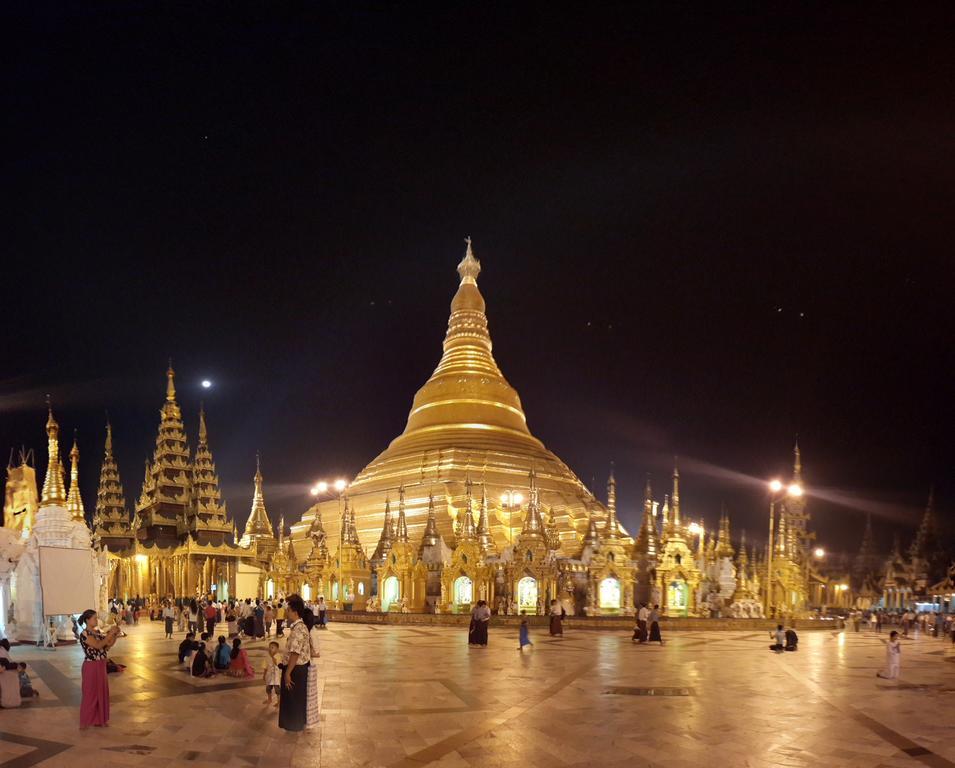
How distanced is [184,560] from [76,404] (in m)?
10.8

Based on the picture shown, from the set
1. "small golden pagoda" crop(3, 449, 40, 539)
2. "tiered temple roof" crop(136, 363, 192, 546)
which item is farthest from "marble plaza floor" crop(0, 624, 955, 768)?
"tiered temple roof" crop(136, 363, 192, 546)

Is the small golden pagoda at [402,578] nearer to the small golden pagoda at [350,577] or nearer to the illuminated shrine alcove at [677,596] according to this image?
the small golden pagoda at [350,577]

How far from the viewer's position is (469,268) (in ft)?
191

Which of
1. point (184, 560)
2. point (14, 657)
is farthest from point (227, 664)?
point (184, 560)

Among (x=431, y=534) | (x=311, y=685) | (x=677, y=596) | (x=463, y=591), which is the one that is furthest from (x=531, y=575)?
(x=311, y=685)

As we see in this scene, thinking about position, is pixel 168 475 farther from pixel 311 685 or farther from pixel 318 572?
pixel 311 685

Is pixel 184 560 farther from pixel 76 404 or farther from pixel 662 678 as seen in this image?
pixel 662 678

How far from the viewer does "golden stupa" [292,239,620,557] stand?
42.8 m

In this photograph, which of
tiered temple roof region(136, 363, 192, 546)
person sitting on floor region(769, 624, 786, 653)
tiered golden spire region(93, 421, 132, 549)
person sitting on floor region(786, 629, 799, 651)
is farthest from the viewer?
tiered temple roof region(136, 363, 192, 546)

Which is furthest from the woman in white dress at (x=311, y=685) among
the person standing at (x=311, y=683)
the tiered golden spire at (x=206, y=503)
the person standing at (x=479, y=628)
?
the tiered golden spire at (x=206, y=503)

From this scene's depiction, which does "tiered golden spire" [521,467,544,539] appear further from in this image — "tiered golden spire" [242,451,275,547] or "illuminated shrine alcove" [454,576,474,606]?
"tiered golden spire" [242,451,275,547]

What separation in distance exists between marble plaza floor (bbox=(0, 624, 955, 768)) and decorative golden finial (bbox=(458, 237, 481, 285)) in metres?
42.2

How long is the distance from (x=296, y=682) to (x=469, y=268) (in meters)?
50.4

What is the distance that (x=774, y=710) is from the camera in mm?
11195
